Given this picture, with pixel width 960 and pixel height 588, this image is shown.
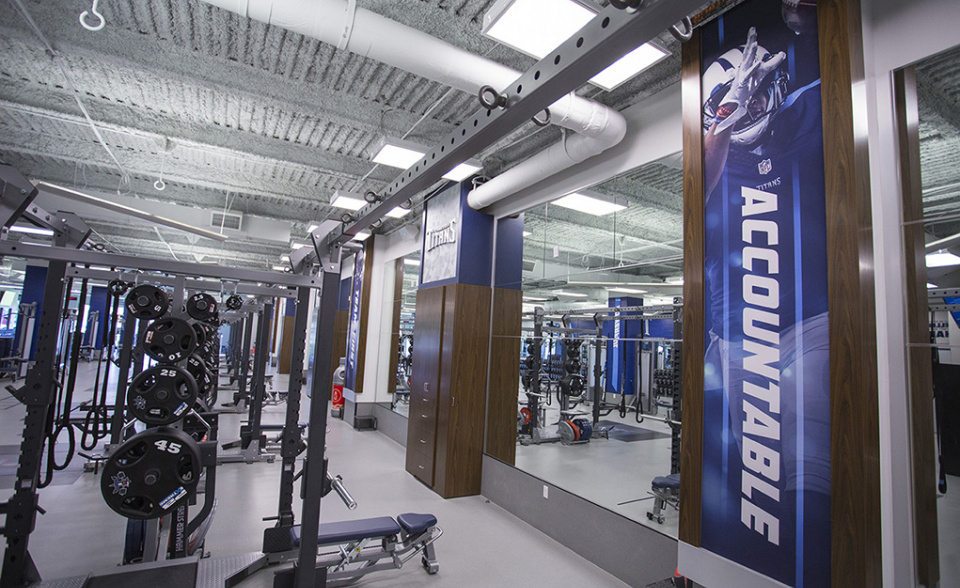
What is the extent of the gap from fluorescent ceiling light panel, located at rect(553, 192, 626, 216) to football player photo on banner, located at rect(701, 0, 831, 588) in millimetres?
1953

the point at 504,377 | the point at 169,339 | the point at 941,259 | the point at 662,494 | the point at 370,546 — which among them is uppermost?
the point at 941,259

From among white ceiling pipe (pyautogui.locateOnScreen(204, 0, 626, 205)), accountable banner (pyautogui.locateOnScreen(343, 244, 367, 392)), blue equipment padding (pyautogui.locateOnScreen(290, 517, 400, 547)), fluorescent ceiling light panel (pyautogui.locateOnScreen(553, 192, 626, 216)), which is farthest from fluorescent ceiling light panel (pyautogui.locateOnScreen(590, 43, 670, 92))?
accountable banner (pyautogui.locateOnScreen(343, 244, 367, 392))

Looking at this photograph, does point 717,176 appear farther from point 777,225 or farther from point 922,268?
point 922,268

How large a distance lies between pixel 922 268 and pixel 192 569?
4.36 m

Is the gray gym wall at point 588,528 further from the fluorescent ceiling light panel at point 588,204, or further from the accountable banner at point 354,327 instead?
the accountable banner at point 354,327

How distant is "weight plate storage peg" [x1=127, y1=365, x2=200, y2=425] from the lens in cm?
275

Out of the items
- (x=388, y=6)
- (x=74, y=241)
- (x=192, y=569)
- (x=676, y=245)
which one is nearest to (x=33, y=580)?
(x=192, y=569)

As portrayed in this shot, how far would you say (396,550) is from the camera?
3.53 m

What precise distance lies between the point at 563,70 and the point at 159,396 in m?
2.90

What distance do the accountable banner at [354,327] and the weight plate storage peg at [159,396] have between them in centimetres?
614

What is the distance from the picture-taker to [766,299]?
2.41 meters

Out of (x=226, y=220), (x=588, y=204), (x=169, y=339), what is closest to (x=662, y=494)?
(x=588, y=204)

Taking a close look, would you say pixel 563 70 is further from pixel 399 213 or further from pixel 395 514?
pixel 399 213

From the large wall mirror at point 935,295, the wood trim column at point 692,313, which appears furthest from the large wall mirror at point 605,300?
the large wall mirror at point 935,295
